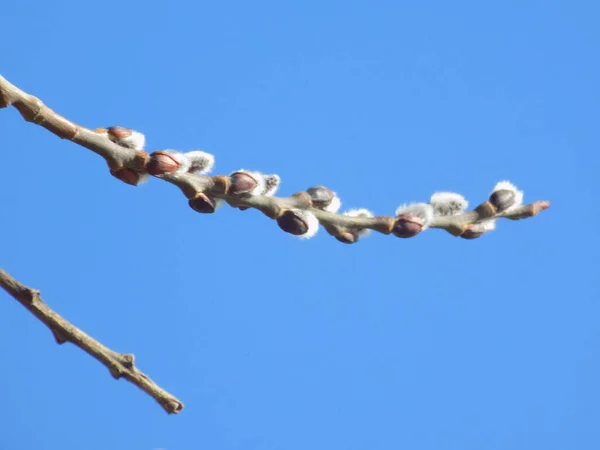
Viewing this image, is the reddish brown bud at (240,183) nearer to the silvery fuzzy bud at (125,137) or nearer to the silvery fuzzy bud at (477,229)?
the silvery fuzzy bud at (125,137)

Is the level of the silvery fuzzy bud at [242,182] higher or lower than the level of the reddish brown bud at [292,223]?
higher

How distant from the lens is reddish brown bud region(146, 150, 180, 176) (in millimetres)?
849

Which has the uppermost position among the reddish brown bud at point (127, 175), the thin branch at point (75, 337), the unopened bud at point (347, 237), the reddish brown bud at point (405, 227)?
the reddish brown bud at point (405, 227)

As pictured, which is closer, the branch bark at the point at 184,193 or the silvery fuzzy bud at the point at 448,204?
the branch bark at the point at 184,193

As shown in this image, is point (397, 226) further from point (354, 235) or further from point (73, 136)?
point (73, 136)

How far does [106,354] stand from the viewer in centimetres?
82

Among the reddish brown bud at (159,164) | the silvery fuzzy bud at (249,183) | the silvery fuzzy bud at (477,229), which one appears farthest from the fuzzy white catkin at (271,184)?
the silvery fuzzy bud at (477,229)

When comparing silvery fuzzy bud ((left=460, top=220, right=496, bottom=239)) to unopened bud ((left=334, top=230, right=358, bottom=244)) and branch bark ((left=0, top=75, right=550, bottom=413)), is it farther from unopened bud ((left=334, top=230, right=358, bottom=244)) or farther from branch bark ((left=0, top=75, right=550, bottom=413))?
unopened bud ((left=334, top=230, right=358, bottom=244))

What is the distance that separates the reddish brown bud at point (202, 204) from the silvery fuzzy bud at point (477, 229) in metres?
0.30

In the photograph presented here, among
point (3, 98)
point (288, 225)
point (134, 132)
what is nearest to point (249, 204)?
point (288, 225)

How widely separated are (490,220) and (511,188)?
47mm

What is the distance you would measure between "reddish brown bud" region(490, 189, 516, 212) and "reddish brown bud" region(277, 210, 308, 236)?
0.76ft

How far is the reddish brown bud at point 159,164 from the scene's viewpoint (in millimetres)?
849

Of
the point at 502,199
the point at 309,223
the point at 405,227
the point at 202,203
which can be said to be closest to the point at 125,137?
the point at 202,203
